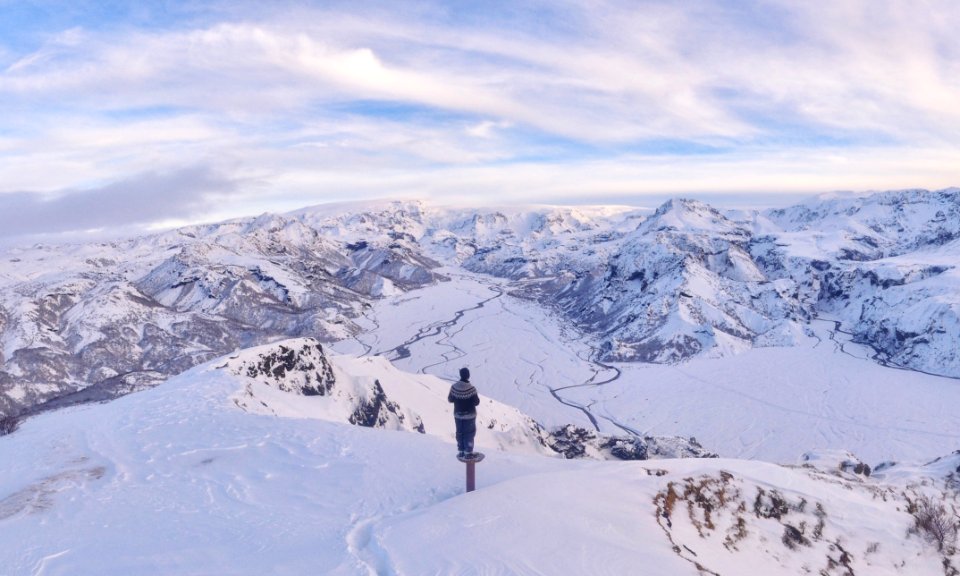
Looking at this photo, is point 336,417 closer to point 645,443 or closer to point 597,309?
point 645,443

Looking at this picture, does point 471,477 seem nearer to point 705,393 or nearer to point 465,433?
point 465,433

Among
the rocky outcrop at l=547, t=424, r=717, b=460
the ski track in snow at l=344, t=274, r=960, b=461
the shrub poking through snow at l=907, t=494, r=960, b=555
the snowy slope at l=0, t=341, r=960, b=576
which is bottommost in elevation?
the ski track in snow at l=344, t=274, r=960, b=461

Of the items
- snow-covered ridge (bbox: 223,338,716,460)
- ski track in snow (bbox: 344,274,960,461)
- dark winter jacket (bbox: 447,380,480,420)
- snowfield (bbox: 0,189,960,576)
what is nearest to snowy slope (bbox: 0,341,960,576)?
snowfield (bbox: 0,189,960,576)

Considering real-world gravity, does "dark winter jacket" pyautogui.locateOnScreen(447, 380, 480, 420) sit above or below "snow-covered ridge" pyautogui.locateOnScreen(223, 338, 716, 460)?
above

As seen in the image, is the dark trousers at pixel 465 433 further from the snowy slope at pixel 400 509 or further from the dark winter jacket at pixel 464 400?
the snowy slope at pixel 400 509

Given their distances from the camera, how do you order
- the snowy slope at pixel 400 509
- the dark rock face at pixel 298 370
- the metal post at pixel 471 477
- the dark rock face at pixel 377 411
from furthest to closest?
the dark rock face at pixel 377 411 → the dark rock face at pixel 298 370 → the metal post at pixel 471 477 → the snowy slope at pixel 400 509

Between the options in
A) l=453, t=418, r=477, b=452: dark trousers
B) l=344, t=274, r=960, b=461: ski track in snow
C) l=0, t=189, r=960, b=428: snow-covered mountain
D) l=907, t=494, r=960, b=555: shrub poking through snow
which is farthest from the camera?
l=0, t=189, r=960, b=428: snow-covered mountain

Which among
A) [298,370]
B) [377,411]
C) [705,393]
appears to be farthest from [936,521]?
[705,393]

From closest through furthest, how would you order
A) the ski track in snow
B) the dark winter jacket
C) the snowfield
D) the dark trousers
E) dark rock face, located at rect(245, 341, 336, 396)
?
the snowfield, the dark trousers, the dark winter jacket, dark rock face, located at rect(245, 341, 336, 396), the ski track in snow

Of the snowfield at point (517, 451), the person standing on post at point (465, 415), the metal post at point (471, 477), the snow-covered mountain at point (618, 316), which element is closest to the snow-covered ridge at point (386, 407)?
the snowfield at point (517, 451)

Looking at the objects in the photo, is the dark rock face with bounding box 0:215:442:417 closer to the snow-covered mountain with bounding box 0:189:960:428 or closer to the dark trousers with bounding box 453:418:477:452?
the snow-covered mountain with bounding box 0:189:960:428
